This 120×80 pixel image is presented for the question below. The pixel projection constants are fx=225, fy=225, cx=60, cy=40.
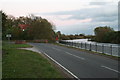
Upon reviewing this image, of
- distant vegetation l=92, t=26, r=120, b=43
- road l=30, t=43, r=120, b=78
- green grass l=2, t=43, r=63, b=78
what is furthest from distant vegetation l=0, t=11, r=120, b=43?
green grass l=2, t=43, r=63, b=78

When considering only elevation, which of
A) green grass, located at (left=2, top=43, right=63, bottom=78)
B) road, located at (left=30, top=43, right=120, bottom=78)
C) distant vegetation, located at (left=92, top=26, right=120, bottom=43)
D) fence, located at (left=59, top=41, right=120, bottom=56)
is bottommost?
road, located at (left=30, top=43, right=120, bottom=78)

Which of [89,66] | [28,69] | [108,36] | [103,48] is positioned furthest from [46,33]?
[28,69]

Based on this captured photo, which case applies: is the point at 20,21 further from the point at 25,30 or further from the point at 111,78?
the point at 111,78

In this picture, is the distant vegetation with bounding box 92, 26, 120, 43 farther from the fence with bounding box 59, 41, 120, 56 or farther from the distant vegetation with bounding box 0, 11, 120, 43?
the fence with bounding box 59, 41, 120, 56

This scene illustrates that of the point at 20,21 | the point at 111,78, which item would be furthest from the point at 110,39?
the point at 20,21

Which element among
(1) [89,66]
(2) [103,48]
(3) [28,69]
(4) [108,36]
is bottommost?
(1) [89,66]

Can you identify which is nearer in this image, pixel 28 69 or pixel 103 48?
pixel 28 69

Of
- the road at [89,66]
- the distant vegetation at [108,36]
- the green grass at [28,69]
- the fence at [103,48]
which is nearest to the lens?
the green grass at [28,69]

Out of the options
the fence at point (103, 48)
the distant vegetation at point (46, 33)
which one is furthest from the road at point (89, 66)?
the distant vegetation at point (46, 33)

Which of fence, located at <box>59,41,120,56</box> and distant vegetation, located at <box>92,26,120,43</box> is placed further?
distant vegetation, located at <box>92,26,120,43</box>

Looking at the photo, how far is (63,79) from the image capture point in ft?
35.3

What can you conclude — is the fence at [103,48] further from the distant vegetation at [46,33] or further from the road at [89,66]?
the distant vegetation at [46,33]

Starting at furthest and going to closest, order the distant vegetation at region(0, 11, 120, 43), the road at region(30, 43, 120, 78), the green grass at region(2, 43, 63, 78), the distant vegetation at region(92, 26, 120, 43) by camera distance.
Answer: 1. the distant vegetation at region(0, 11, 120, 43)
2. the distant vegetation at region(92, 26, 120, 43)
3. the road at region(30, 43, 120, 78)
4. the green grass at region(2, 43, 63, 78)

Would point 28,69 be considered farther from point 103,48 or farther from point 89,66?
point 103,48
